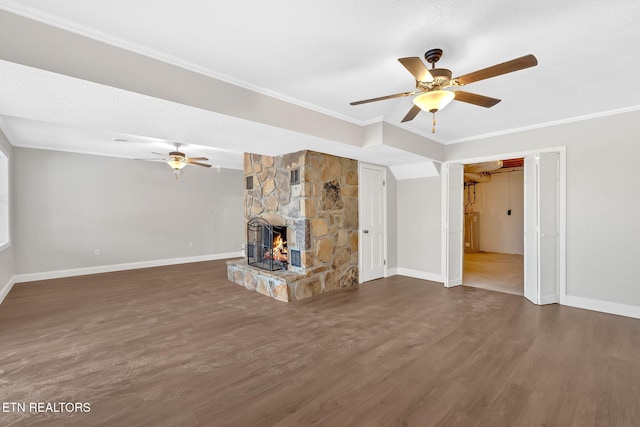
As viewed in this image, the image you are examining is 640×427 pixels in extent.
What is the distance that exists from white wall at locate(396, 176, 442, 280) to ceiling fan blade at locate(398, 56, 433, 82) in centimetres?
349

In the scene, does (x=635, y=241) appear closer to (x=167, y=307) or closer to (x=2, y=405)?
(x=167, y=307)

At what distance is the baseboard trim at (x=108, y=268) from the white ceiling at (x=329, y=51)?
4.22m

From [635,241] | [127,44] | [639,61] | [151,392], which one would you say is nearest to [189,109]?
[127,44]

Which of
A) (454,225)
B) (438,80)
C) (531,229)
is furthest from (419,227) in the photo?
(438,80)

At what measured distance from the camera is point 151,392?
2.11 meters

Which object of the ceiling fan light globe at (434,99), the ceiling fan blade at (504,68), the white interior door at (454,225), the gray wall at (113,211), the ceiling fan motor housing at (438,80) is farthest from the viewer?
the gray wall at (113,211)

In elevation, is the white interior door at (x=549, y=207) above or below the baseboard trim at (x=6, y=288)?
above

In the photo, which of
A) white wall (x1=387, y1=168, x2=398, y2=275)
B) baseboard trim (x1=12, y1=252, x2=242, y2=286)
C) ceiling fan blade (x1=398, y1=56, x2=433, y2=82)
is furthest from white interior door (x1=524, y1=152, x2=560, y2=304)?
baseboard trim (x1=12, y1=252, x2=242, y2=286)

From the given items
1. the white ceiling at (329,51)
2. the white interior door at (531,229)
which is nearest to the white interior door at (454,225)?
the white interior door at (531,229)

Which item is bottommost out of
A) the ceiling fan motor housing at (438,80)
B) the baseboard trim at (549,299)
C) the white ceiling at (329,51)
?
the baseboard trim at (549,299)

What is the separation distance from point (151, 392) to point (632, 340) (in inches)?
173

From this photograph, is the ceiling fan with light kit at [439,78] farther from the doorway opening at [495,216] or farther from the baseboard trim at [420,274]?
the doorway opening at [495,216]

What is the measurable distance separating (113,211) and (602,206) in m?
8.51

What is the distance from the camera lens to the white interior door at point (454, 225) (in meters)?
5.00
